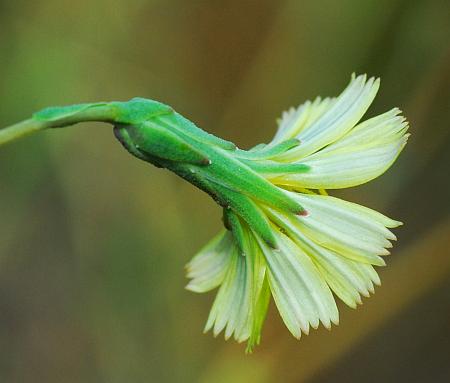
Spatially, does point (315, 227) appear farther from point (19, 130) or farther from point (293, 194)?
point (19, 130)

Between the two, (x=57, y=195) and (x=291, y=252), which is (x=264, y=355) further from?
(x=291, y=252)

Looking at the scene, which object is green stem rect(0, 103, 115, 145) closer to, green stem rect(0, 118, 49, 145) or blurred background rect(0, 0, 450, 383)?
green stem rect(0, 118, 49, 145)

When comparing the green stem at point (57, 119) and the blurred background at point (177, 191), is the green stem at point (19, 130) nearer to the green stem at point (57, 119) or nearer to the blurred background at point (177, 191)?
the green stem at point (57, 119)

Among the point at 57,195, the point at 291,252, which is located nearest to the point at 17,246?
the point at 57,195

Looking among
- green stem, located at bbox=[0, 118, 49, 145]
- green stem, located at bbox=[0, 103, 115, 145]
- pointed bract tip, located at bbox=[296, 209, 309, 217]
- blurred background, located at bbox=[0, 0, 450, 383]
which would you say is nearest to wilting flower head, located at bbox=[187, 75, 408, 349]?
pointed bract tip, located at bbox=[296, 209, 309, 217]

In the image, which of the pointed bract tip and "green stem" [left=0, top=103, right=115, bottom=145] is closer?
"green stem" [left=0, top=103, right=115, bottom=145]

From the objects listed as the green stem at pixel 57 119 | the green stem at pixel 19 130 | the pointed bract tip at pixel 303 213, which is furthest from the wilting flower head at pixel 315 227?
the green stem at pixel 19 130

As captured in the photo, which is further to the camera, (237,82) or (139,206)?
(237,82)
